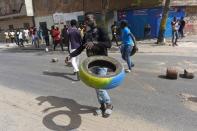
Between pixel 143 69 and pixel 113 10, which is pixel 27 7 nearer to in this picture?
pixel 113 10

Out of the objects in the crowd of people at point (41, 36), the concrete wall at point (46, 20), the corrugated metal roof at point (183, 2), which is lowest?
the crowd of people at point (41, 36)

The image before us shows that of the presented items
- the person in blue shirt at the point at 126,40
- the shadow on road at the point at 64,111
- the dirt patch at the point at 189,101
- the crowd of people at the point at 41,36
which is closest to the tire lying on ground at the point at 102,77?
the shadow on road at the point at 64,111

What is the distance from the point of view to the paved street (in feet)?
19.1

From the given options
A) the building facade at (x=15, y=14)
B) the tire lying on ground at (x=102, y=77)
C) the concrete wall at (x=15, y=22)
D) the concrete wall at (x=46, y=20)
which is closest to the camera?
the tire lying on ground at (x=102, y=77)

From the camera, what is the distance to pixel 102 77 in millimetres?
5598

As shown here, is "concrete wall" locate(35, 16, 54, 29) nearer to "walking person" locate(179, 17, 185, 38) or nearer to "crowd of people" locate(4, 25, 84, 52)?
"crowd of people" locate(4, 25, 84, 52)

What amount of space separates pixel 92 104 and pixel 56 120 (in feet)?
3.91

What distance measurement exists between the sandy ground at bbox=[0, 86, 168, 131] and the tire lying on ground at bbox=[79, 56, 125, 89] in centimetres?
71

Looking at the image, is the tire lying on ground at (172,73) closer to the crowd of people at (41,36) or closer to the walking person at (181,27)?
the crowd of people at (41,36)

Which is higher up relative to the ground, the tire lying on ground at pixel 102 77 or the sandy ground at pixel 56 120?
the tire lying on ground at pixel 102 77

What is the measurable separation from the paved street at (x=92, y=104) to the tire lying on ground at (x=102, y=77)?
2.42 ft

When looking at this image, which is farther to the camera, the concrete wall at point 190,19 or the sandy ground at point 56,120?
the concrete wall at point 190,19

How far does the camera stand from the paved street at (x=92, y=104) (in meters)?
5.81

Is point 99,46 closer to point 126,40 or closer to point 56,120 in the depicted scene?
point 56,120
